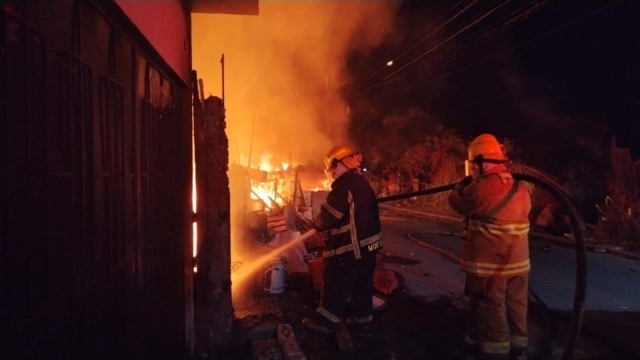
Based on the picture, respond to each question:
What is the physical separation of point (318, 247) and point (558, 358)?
299 centimetres

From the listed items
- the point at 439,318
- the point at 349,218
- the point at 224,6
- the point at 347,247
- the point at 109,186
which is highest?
the point at 224,6

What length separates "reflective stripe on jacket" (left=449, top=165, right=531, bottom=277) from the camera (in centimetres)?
369

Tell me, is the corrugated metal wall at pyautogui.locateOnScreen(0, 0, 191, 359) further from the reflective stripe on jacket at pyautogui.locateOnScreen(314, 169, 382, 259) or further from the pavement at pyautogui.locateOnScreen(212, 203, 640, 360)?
the reflective stripe on jacket at pyautogui.locateOnScreen(314, 169, 382, 259)

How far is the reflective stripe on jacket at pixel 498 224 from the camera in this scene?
12.1ft

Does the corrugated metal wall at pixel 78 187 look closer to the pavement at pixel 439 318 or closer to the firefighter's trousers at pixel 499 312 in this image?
the pavement at pixel 439 318

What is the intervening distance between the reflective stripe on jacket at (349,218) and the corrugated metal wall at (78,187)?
1.81m

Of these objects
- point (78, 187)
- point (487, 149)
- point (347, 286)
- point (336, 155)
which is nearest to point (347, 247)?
point (347, 286)

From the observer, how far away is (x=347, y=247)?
14.6 feet

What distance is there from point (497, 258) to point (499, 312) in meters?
0.47

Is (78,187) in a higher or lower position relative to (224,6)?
lower

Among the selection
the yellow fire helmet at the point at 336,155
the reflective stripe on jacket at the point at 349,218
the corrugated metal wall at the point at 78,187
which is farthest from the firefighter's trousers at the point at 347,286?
the corrugated metal wall at the point at 78,187

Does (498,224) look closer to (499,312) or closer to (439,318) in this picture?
(499,312)

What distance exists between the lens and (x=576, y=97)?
18.0 m

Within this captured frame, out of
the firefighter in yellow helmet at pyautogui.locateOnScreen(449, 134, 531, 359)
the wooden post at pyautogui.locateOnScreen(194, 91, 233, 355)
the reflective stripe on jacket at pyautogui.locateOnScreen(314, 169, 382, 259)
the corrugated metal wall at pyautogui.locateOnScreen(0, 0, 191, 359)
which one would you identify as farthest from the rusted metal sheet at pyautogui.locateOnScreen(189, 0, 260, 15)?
the firefighter in yellow helmet at pyautogui.locateOnScreen(449, 134, 531, 359)
